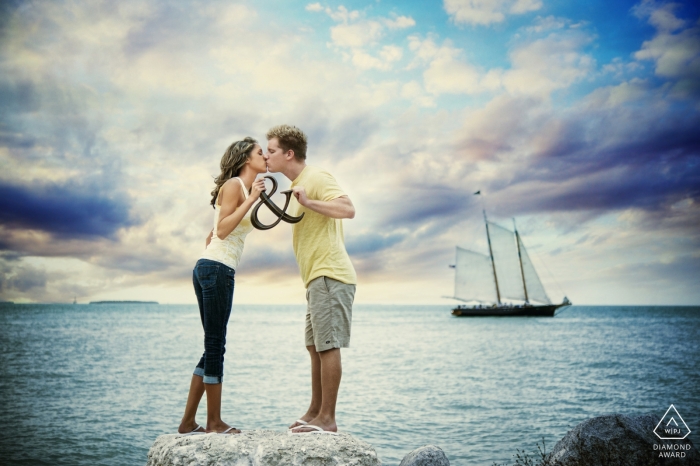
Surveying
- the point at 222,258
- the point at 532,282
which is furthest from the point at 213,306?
the point at 532,282

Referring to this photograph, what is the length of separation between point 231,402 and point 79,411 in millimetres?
5212

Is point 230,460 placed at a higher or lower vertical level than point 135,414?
higher

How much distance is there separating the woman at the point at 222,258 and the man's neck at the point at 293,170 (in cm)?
20

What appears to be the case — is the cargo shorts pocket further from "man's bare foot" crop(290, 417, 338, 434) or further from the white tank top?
"man's bare foot" crop(290, 417, 338, 434)

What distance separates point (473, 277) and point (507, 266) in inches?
238

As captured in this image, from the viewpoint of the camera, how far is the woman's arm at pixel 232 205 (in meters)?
3.87

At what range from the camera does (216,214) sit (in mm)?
4188

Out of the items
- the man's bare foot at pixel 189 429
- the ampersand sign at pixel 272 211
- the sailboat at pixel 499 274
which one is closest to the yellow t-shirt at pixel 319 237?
the ampersand sign at pixel 272 211

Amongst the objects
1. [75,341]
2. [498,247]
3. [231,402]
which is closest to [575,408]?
[231,402]

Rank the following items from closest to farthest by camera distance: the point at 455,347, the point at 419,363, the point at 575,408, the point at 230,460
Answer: the point at 230,460, the point at 575,408, the point at 419,363, the point at 455,347

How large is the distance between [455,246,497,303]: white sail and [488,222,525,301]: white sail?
4.93 feet

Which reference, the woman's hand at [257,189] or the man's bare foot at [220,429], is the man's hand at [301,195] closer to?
the woman's hand at [257,189]

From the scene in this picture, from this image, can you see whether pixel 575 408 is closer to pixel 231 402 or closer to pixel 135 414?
pixel 231 402

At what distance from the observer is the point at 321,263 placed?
13.2 feet
